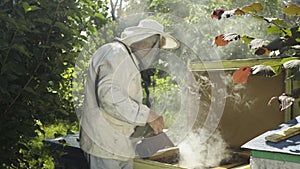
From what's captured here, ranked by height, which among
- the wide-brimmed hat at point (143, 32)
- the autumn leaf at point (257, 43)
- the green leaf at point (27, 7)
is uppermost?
the green leaf at point (27, 7)

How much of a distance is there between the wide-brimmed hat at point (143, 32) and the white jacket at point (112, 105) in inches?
2.1

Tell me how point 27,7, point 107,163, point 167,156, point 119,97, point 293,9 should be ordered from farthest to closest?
point 167,156, point 27,7, point 107,163, point 119,97, point 293,9

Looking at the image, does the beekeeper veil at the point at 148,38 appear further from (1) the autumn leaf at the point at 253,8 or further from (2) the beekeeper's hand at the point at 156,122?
(1) the autumn leaf at the point at 253,8

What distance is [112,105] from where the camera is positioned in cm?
186

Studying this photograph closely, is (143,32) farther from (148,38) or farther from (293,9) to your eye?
(293,9)

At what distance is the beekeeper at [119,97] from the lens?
1.86m

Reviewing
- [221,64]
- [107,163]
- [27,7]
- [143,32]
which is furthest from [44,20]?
[221,64]

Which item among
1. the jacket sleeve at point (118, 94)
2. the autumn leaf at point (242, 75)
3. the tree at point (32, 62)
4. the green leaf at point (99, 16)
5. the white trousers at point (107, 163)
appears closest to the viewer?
the autumn leaf at point (242, 75)

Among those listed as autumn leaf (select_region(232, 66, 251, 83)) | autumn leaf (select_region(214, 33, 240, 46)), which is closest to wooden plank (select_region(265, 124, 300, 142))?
autumn leaf (select_region(232, 66, 251, 83))

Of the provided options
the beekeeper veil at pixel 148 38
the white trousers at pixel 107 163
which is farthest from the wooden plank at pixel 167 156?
the beekeeper veil at pixel 148 38

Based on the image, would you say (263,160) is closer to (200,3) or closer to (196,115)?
(196,115)

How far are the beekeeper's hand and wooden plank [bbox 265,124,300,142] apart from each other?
628 millimetres

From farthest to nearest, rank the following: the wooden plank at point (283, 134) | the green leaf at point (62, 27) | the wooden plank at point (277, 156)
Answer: the green leaf at point (62, 27) → the wooden plank at point (283, 134) → the wooden plank at point (277, 156)

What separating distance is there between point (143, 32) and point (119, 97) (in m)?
0.33
